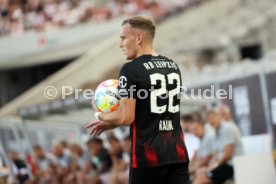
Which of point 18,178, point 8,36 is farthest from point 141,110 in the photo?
point 8,36

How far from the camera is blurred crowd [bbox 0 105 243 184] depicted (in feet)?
37.4

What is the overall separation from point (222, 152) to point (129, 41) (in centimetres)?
498

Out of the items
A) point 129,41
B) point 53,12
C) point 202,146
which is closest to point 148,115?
point 129,41

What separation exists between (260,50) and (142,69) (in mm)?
19997

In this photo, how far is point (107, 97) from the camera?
704 centimetres

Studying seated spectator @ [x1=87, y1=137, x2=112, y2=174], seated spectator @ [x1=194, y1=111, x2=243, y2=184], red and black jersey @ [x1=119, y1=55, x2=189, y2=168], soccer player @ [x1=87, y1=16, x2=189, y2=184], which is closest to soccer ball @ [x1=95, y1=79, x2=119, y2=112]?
soccer player @ [x1=87, y1=16, x2=189, y2=184]

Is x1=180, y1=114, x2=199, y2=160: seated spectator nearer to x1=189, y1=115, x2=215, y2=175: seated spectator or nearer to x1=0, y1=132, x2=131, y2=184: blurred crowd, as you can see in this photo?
x1=189, y1=115, x2=215, y2=175: seated spectator

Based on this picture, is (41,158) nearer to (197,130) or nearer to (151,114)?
(197,130)

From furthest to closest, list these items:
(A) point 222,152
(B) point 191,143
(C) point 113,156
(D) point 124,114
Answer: (C) point 113,156
(B) point 191,143
(A) point 222,152
(D) point 124,114

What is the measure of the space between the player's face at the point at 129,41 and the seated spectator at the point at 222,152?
4.65 m

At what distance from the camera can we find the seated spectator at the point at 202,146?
465 inches

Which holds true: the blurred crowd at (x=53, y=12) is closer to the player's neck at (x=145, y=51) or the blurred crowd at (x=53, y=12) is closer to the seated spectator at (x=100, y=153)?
the seated spectator at (x=100, y=153)

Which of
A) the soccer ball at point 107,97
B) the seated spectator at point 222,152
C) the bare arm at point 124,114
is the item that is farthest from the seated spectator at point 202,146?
the bare arm at point 124,114

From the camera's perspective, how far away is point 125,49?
6.85 meters
